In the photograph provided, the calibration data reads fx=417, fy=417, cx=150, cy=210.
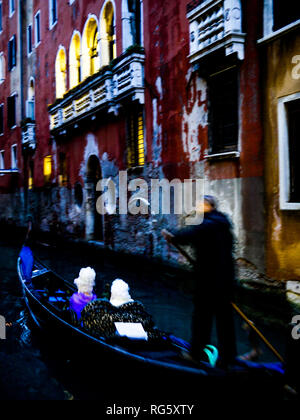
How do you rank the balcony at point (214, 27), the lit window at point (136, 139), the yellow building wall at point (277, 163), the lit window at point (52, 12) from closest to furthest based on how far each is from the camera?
the yellow building wall at point (277, 163) → the balcony at point (214, 27) → the lit window at point (136, 139) → the lit window at point (52, 12)

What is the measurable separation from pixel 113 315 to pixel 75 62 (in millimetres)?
12184

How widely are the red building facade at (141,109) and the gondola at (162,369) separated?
11.9 ft

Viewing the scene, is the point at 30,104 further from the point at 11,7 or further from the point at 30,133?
the point at 11,7

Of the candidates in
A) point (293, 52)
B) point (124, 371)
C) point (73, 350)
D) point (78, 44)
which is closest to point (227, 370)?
point (124, 371)

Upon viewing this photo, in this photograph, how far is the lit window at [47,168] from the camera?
1683 centimetres

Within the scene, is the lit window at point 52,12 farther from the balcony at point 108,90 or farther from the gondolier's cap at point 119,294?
the gondolier's cap at point 119,294

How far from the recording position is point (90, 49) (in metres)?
13.4

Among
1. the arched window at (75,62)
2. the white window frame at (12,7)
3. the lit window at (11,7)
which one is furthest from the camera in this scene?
the lit window at (11,7)

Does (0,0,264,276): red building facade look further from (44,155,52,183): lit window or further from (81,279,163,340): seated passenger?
(81,279,163,340): seated passenger

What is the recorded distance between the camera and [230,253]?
11.8 ft

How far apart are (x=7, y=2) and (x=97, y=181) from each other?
45.1 ft

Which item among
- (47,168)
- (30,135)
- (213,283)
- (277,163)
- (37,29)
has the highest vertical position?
(37,29)

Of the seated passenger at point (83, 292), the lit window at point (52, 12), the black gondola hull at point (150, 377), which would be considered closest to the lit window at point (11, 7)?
the lit window at point (52, 12)

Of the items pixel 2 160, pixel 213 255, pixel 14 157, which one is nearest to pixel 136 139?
pixel 213 255
